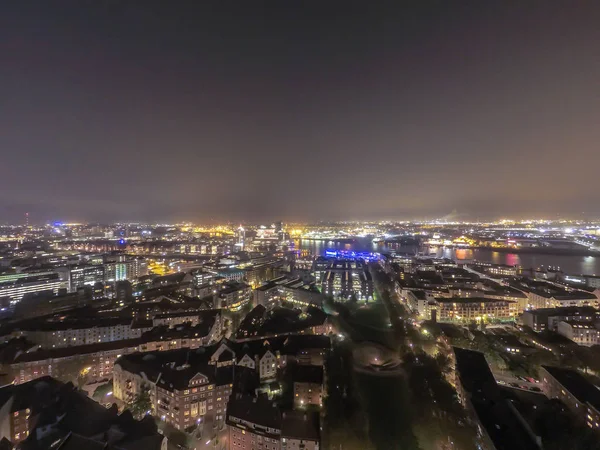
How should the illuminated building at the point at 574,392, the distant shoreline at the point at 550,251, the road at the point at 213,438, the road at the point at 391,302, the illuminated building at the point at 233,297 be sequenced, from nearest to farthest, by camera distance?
the illuminated building at the point at 574,392, the road at the point at 213,438, the road at the point at 391,302, the illuminated building at the point at 233,297, the distant shoreline at the point at 550,251

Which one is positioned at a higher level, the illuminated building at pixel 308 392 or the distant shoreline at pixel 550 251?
the distant shoreline at pixel 550 251

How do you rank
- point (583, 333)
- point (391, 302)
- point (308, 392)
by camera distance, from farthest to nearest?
point (391, 302)
point (583, 333)
point (308, 392)

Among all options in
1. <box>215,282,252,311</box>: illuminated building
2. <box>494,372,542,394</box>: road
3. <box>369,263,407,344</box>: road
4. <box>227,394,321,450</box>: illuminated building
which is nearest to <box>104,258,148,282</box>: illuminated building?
<box>215,282,252,311</box>: illuminated building

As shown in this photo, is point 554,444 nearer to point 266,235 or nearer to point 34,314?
point 34,314

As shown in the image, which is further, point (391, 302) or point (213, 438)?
point (391, 302)

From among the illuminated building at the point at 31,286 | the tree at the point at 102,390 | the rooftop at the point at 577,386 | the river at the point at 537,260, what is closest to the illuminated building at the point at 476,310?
the rooftop at the point at 577,386

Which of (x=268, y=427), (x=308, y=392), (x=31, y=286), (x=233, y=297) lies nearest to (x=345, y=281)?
(x=233, y=297)

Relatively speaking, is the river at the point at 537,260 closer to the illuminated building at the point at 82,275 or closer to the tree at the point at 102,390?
the tree at the point at 102,390

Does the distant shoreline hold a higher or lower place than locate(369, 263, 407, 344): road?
higher

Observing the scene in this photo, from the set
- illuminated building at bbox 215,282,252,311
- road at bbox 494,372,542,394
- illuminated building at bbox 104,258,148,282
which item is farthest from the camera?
illuminated building at bbox 104,258,148,282

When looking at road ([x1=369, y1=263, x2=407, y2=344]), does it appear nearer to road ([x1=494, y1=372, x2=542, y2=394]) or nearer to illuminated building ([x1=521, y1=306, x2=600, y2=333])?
road ([x1=494, y1=372, x2=542, y2=394])

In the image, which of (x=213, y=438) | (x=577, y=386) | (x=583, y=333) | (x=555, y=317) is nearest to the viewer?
(x=213, y=438)

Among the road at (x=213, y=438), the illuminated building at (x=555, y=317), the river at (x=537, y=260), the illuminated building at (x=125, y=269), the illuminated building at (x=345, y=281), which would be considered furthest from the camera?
the river at (x=537, y=260)

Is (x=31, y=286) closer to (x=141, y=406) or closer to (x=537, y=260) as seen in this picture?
(x=141, y=406)
